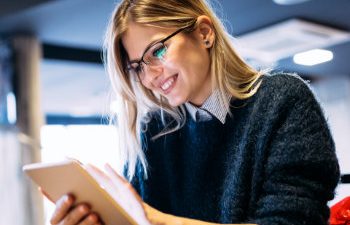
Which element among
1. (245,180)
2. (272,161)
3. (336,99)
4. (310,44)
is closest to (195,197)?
(245,180)

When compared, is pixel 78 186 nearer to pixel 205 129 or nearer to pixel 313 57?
pixel 205 129

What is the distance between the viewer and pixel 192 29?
1353mm

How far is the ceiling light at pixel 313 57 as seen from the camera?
18.1ft

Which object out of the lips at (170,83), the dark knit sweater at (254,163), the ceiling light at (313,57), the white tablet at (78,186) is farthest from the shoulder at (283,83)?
the ceiling light at (313,57)

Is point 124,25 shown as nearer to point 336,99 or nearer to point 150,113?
point 150,113

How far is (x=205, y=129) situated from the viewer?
1.39 metres

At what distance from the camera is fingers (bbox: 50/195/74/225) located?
1175mm

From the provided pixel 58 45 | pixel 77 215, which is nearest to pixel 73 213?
pixel 77 215

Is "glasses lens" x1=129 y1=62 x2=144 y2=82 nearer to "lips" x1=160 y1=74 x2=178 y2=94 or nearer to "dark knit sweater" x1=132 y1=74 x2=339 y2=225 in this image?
"lips" x1=160 y1=74 x2=178 y2=94

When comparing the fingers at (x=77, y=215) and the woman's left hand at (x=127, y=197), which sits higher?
the woman's left hand at (x=127, y=197)

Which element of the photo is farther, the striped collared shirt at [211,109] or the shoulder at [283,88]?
the striped collared shirt at [211,109]

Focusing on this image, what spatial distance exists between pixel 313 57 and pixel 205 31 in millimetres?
4526

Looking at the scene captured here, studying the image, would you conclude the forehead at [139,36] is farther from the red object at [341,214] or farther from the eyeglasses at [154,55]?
the red object at [341,214]

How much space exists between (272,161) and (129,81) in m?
0.47
